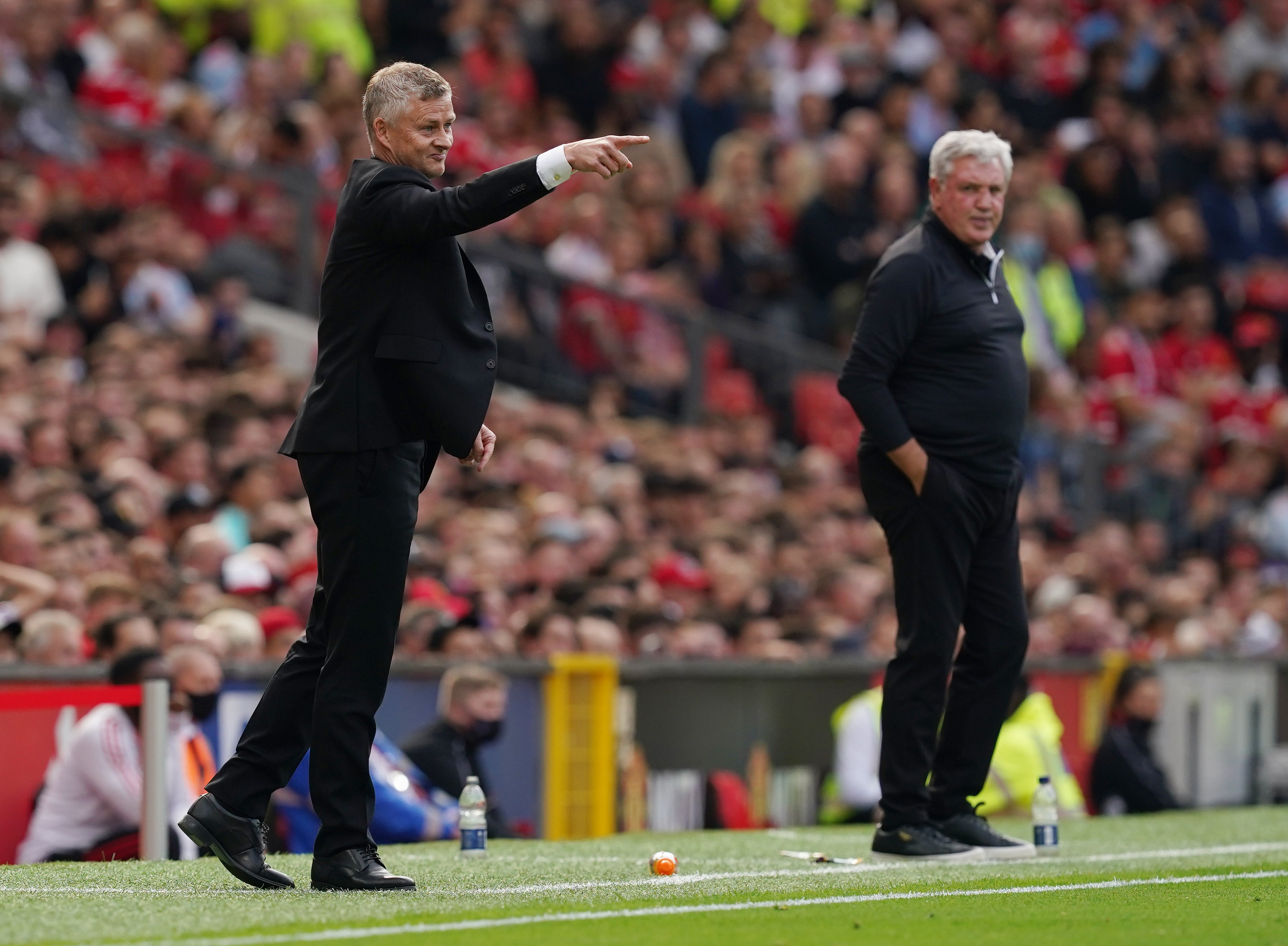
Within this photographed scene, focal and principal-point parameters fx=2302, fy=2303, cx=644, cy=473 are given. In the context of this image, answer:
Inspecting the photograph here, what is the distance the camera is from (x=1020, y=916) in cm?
538

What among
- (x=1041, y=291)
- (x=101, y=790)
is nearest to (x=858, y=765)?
(x=101, y=790)

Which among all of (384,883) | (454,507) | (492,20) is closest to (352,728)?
(384,883)

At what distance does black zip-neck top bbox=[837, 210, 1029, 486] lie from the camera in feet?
22.4

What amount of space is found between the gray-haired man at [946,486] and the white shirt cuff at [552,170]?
5.33ft

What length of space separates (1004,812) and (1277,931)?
222 inches

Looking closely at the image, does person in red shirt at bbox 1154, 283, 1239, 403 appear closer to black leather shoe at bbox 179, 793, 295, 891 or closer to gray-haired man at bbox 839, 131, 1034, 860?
gray-haired man at bbox 839, 131, 1034, 860

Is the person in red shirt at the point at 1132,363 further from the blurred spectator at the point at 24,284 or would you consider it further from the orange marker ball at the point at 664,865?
the orange marker ball at the point at 664,865

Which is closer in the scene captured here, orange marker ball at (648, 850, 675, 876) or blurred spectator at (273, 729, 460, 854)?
orange marker ball at (648, 850, 675, 876)

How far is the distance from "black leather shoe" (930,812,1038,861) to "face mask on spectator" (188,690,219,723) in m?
2.76

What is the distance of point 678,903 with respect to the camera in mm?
5633

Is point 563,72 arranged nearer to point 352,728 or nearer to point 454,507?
point 454,507

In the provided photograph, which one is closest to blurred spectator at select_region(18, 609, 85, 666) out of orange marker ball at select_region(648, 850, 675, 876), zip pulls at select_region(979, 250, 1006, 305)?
orange marker ball at select_region(648, 850, 675, 876)

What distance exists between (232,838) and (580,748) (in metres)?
4.91

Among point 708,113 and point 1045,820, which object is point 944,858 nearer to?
point 1045,820
